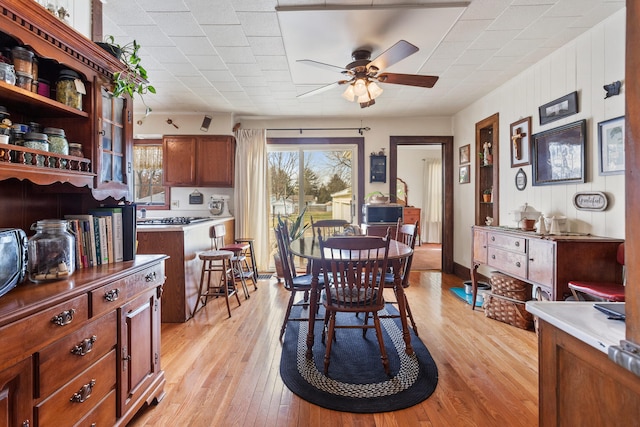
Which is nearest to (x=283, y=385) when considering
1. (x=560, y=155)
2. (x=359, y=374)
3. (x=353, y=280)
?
(x=359, y=374)

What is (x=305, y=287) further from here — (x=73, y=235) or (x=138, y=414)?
(x=73, y=235)

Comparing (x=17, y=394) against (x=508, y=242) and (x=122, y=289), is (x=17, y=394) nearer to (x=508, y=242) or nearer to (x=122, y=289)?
(x=122, y=289)

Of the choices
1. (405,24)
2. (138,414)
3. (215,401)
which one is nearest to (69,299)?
(138,414)

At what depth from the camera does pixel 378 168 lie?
5160mm

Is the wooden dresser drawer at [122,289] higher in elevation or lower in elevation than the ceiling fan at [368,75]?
lower

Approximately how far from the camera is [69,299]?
119cm

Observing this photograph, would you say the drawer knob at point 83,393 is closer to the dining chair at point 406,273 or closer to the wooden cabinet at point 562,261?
the dining chair at point 406,273

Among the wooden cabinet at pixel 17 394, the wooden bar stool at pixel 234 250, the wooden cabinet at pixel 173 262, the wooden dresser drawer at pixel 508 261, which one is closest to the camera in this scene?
the wooden cabinet at pixel 17 394

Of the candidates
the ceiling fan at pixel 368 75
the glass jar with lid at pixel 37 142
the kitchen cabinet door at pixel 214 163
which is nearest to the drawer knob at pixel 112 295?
the glass jar with lid at pixel 37 142

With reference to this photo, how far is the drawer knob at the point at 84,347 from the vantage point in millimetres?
1239

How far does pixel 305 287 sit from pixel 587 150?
8.45ft

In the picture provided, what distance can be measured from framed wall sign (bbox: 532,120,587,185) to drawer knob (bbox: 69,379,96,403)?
139 inches

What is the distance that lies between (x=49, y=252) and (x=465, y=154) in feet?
15.8

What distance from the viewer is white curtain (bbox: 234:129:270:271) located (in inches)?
198
